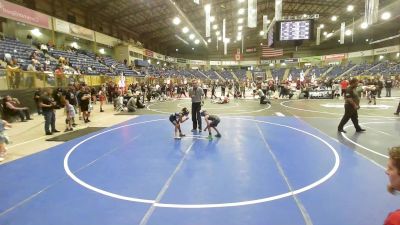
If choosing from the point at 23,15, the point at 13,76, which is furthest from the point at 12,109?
the point at 23,15

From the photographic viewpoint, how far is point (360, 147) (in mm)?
7758

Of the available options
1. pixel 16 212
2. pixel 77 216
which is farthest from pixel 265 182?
pixel 16 212

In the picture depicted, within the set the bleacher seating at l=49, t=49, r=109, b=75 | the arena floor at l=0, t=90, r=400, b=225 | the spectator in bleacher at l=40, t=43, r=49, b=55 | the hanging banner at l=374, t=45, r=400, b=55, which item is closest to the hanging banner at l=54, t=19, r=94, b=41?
the bleacher seating at l=49, t=49, r=109, b=75

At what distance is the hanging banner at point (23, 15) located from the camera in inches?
785

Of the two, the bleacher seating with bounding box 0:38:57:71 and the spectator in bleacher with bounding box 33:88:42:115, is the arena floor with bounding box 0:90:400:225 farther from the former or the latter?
the bleacher seating with bounding box 0:38:57:71

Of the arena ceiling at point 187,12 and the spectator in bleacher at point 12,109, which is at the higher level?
the arena ceiling at point 187,12

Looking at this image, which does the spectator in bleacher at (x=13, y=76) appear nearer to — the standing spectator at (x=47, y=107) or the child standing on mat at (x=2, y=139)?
the standing spectator at (x=47, y=107)

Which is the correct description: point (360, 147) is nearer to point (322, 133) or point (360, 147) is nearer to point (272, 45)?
point (322, 133)

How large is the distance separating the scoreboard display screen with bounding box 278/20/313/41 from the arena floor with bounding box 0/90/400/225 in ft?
31.0

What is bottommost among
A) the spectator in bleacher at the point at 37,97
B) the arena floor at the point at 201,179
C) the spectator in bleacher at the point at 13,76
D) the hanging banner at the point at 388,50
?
the arena floor at the point at 201,179

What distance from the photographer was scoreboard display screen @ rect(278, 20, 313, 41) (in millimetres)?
17484

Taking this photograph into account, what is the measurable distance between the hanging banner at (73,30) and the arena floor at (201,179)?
20.9 metres

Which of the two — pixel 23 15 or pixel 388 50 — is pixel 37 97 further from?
pixel 388 50

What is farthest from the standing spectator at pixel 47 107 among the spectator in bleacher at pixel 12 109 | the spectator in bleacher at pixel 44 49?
the spectator in bleacher at pixel 44 49
